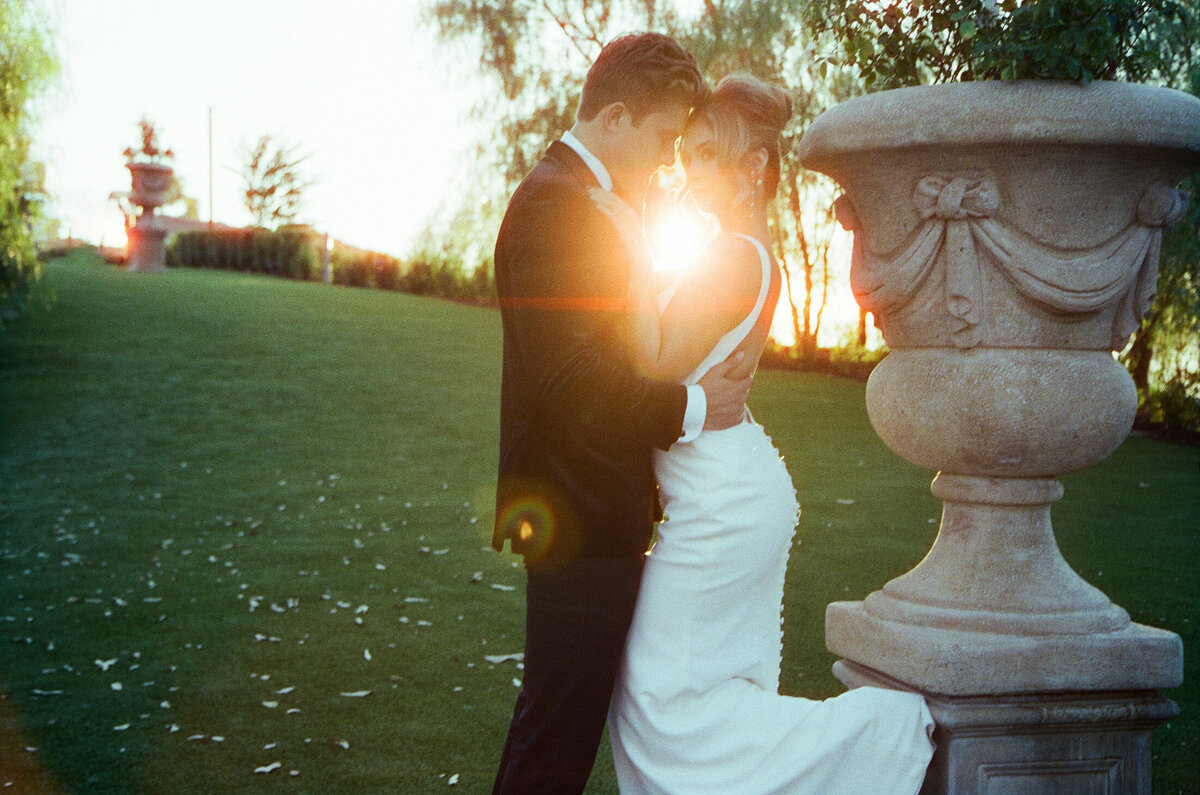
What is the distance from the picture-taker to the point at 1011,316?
8.77ft

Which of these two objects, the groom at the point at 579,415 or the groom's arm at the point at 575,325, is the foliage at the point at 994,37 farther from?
the groom's arm at the point at 575,325

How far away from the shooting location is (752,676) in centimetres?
273

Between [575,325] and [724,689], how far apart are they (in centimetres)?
95

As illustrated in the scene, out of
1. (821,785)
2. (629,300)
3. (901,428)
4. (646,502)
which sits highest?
(629,300)

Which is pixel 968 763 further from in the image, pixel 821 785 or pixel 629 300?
pixel 629 300

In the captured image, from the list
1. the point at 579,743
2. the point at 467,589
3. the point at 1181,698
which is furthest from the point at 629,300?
the point at 467,589

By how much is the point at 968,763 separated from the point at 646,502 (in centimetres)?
99

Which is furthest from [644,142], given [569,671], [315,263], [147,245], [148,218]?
[315,263]

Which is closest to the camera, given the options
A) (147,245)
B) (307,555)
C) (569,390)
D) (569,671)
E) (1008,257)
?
(569,390)

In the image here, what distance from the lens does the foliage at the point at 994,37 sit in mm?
2516

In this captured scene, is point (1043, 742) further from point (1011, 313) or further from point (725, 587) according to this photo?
point (1011, 313)

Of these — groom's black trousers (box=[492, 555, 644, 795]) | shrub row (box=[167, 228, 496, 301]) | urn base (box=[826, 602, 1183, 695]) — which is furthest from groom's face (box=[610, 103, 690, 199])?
shrub row (box=[167, 228, 496, 301])

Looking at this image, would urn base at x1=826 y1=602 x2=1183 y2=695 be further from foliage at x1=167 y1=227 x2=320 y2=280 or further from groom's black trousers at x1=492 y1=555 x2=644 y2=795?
foliage at x1=167 y1=227 x2=320 y2=280

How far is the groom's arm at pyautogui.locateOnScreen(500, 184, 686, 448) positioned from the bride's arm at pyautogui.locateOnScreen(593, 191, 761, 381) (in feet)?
0.26
